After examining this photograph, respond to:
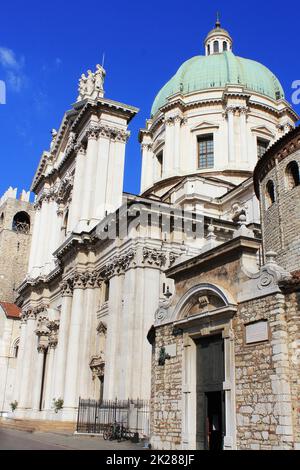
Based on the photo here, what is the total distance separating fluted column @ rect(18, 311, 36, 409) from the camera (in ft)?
116

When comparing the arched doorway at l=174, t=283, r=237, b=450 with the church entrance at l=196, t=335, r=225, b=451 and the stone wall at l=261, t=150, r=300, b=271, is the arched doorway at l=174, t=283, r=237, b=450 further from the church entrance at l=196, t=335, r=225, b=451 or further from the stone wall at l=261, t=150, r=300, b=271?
the stone wall at l=261, t=150, r=300, b=271

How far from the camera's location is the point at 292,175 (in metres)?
19.2

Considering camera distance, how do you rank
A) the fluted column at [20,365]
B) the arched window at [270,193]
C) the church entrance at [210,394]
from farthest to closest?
the fluted column at [20,365]
the arched window at [270,193]
the church entrance at [210,394]

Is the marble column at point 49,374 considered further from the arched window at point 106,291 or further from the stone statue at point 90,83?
the stone statue at point 90,83

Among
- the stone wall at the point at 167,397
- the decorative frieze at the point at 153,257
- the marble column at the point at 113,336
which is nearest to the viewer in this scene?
the stone wall at the point at 167,397

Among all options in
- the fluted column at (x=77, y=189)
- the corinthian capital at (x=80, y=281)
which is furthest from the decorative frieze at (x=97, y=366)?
the fluted column at (x=77, y=189)

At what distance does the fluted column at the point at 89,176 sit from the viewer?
30.3 metres

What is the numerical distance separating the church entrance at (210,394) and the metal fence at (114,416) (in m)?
7.80

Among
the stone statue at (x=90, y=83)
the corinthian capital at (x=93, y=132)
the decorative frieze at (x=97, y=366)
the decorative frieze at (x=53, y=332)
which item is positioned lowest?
the decorative frieze at (x=97, y=366)

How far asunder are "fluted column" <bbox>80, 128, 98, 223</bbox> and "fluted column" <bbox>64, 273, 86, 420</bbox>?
3.89 meters

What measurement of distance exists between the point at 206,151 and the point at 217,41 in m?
14.9

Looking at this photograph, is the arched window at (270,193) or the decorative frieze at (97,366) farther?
the decorative frieze at (97,366)

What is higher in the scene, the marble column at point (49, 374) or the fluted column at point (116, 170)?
the fluted column at point (116, 170)

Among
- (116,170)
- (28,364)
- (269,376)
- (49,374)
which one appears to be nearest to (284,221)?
(269,376)
